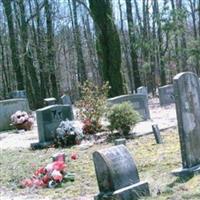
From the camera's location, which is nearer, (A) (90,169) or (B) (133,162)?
(B) (133,162)

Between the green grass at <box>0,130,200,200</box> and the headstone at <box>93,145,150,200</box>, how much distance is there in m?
0.23

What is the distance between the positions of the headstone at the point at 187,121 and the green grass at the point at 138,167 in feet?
1.10

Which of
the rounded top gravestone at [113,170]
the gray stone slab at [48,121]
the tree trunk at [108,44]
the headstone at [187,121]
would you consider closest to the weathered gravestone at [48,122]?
the gray stone slab at [48,121]

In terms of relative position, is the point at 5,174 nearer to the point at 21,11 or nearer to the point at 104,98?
the point at 104,98

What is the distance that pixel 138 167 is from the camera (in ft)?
26.0

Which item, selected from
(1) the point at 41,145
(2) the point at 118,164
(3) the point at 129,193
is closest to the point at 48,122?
(1) the point at 41,145

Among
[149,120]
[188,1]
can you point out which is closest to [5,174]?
[149,120]

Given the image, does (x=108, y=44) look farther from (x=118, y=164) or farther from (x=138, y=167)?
(x=118, y=164)

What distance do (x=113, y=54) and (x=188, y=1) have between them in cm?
2469

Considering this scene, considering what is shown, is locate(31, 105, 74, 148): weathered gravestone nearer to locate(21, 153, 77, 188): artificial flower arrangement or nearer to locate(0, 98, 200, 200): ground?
locate(0, 98, 200, 200): ground

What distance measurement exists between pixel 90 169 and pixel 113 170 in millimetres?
2519

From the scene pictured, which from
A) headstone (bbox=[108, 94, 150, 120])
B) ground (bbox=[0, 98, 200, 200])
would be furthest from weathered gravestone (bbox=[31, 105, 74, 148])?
headstone (bbox=[108, 94, 150, 120])

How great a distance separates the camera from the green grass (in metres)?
6.08

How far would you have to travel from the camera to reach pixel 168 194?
18.8 ft
